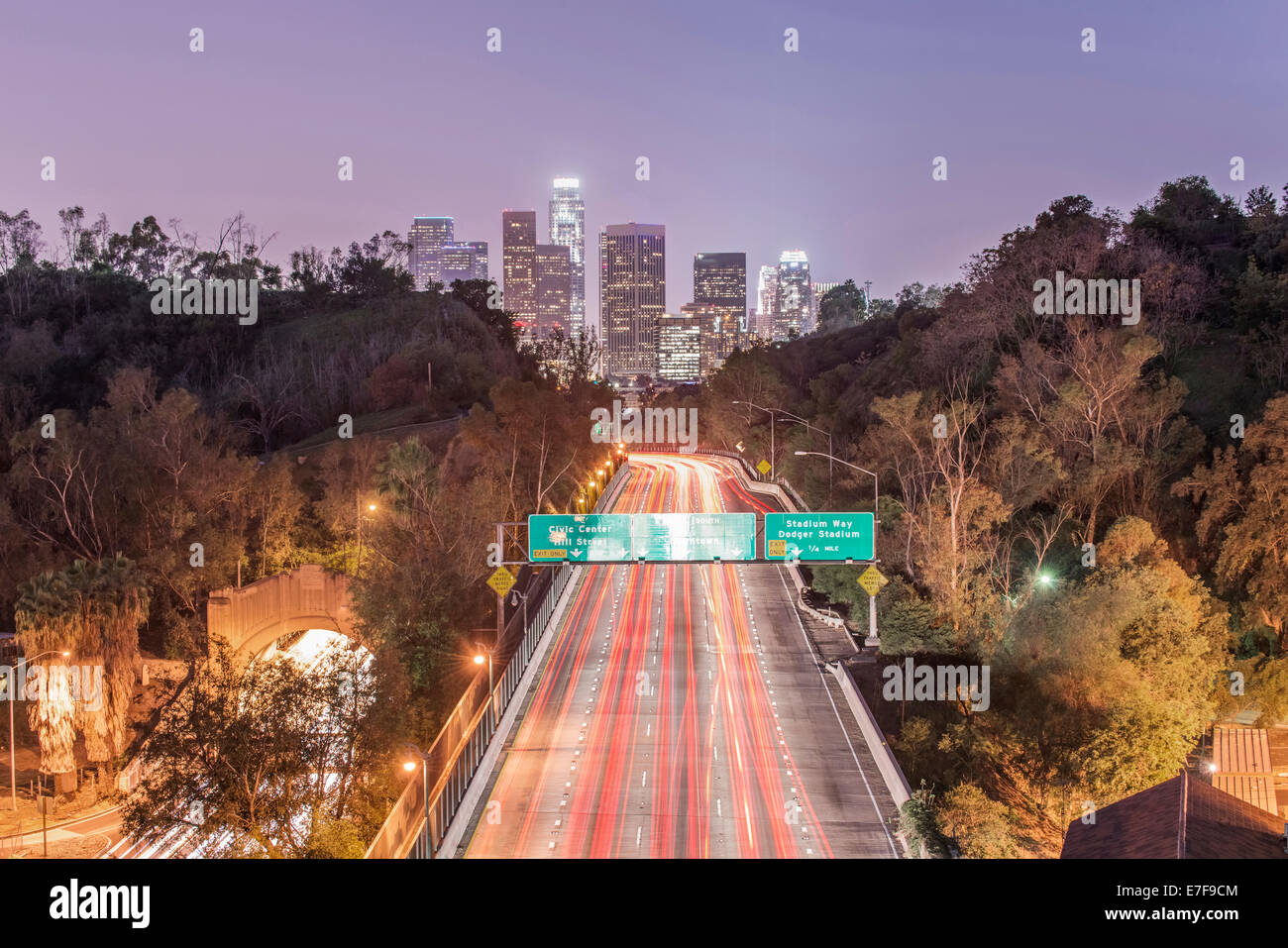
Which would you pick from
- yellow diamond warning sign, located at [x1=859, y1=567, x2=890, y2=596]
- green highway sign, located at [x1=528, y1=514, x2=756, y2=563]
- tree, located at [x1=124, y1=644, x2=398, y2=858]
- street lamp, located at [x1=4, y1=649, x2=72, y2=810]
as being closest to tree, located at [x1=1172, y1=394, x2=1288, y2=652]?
yellow diamond warning sign, located at [x1=859, y1=567, x2=890, y2=596]

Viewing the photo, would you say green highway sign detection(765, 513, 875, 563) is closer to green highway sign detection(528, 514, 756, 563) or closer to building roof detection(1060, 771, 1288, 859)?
green highway sign detection(528, 514, 756, 563)

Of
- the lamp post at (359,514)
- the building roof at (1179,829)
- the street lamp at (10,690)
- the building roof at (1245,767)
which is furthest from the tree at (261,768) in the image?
the building roof at (1245,767)

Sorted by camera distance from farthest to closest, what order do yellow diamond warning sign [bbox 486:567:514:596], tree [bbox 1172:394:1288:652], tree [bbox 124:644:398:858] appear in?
tree [bbox 1172:394:1288:652] → yellow diamond warning sign [bbox 486:567:514:596] → tree [bbox 124:644:398:858]

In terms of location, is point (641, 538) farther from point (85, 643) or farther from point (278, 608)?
point (278, 608)

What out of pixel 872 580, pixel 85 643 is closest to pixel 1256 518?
pixel 872 580

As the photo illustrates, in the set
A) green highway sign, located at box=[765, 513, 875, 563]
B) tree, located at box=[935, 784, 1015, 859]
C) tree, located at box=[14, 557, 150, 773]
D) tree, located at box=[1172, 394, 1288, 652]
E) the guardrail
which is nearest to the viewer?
the guardrail
